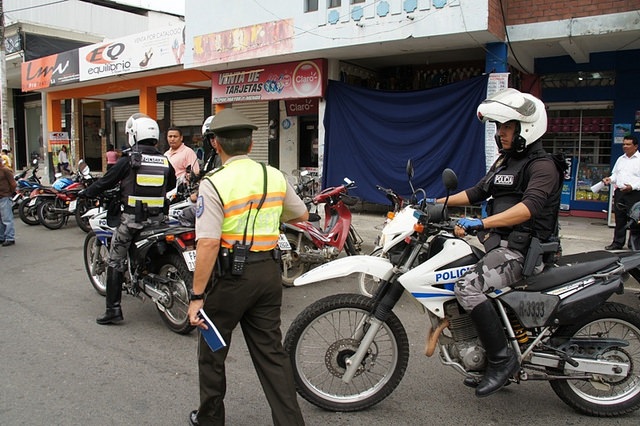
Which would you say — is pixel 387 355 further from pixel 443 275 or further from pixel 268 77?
pixel 268 77

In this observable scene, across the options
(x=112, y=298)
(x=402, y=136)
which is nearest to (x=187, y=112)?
(x=402, y=136)

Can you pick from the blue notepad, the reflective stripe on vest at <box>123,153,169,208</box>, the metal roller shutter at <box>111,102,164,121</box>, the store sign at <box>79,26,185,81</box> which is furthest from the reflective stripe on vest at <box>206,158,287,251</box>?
the metal roller shutter at <box>111,102,164,121</box>

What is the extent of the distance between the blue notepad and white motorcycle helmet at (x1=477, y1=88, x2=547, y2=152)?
212cm

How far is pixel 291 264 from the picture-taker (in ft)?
21.1

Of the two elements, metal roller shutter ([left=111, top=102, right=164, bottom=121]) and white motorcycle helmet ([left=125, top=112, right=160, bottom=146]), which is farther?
metal roller shutter ([left=111, top=102, right=164, bottom=121])

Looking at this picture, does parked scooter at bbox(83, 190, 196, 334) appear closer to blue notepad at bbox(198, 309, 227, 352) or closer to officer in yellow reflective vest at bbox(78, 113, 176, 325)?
officer in yellow reflective vest at bbox(78, 113, 176, 325)

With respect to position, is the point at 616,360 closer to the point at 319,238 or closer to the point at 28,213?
the point at 319,238

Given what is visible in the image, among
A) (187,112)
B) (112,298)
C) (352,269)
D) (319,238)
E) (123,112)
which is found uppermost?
(123,112)

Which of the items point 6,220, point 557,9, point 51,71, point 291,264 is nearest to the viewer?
point 291,264

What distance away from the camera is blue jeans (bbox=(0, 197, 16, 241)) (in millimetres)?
8969

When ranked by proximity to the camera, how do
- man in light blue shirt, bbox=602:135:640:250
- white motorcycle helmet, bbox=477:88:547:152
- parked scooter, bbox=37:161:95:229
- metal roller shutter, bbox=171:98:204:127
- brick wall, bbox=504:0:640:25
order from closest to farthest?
white motorcycle helmet, bbox=477:88:547:152 → man in light blue shirt, bbox=602:135:640:250 → brick wall, bbox=504:0:640:25 → parked scooter, bbox=37:161:95:229 → metal roller shutter, bbox=171:98:204:127

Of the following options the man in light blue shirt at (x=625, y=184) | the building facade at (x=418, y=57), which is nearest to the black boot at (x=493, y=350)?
the man in light blue shirt at (x=625, y=184)

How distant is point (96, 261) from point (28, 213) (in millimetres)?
6360

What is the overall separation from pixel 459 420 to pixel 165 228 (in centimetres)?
305
